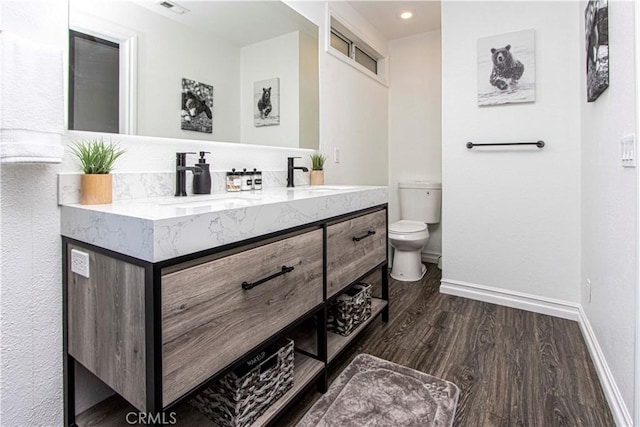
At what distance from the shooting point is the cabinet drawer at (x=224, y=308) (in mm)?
888

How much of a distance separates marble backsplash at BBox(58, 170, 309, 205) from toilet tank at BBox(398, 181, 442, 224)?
2176 mm

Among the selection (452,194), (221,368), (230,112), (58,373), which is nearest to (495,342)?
(452,194)

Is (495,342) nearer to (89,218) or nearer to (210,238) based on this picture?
(210,238)

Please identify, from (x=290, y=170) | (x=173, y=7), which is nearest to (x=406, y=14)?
(x=290, y=170)

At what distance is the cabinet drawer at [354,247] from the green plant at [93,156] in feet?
2.82

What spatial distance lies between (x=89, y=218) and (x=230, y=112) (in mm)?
943

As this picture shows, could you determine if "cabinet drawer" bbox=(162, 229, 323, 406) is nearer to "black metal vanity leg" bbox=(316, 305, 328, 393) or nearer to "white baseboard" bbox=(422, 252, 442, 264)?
"black metal vanity leg" bbox=(316, 305, 328, 393)

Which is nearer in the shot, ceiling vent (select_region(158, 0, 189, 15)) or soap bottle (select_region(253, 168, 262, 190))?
ceiling vent (select_region(158, 0, 189, 15))

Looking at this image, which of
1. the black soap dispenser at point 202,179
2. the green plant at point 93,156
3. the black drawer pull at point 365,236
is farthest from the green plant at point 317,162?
the green plant at point 93,156

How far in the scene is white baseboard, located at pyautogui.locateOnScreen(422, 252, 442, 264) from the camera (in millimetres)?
3551

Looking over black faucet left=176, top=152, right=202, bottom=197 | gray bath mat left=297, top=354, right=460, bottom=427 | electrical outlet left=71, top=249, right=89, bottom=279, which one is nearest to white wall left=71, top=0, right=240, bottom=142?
black faucet left=176, top=152, right=202, bottom=197

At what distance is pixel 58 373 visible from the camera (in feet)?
3.85

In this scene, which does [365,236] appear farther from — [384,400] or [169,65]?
[169,65]

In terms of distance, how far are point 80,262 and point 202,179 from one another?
594 mm
